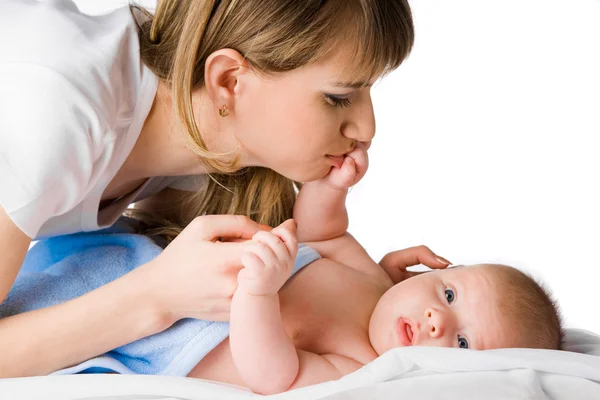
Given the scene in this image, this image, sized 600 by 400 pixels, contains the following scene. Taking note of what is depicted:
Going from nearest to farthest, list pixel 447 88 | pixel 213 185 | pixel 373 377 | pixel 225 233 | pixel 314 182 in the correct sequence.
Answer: pixel 373 377 → pixel 225 233 → pixel 314 182 → pixel 213 185 → pixel 447 88

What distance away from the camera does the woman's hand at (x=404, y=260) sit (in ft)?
6.38

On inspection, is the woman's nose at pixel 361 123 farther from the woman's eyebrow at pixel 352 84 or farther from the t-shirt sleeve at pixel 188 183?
the t-shirt sleeve at pixel 188 183

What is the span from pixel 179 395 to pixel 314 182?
0.67 meters

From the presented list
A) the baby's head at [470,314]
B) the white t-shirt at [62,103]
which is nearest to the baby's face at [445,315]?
the baby's head at [470,314]

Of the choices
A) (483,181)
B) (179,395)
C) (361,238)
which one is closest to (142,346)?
(179,395)

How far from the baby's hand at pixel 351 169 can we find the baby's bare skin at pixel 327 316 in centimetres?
16

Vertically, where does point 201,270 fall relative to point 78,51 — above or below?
below

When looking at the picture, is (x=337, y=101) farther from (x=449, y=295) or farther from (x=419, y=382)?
(x=419, y=382)

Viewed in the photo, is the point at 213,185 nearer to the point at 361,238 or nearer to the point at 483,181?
the point at 361,238

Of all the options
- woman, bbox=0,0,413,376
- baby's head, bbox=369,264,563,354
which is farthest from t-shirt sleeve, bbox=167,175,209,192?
baby's head, bbox=369,264,563,354

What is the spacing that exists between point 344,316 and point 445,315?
0.62 ft

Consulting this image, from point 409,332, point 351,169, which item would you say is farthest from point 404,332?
point 351,169

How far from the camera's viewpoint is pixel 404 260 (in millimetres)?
1978

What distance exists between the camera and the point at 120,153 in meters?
1.77
